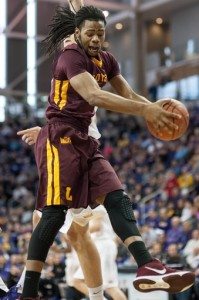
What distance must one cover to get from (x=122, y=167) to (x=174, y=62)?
20.4ft

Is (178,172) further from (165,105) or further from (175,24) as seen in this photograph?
(165,105)

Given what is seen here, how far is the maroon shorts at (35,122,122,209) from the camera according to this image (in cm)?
509

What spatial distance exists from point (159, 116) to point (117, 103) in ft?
1.06

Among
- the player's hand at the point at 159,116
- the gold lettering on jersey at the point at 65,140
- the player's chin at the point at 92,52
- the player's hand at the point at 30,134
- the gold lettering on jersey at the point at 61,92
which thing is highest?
the player's chin at the point at 92,52

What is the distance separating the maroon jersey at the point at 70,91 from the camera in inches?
203

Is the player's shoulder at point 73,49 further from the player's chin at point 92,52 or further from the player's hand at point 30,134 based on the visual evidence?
the player's hand at point 30,134

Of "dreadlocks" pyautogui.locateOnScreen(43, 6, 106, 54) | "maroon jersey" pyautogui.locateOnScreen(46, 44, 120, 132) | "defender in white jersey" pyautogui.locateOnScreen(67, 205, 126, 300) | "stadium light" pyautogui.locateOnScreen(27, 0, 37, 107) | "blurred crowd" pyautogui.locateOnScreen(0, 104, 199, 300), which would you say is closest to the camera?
"maroon jersey" pyautogui.locateOnScreen(46, 44, 120, 132)

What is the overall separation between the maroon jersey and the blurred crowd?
4.23 meters

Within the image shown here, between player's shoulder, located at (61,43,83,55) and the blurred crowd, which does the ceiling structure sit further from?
player's shoulder, located at (61,43,83,55)

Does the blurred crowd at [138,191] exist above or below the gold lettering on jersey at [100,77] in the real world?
below

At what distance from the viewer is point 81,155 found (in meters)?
5.20

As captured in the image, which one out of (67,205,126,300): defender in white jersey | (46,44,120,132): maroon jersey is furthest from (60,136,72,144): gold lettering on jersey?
(67,205,126,300): defender in white jersey

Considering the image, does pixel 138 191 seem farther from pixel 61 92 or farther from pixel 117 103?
pixel 117 103

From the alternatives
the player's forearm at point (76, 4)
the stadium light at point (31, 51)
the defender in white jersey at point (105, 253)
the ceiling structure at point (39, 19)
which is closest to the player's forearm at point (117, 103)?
the player's forearm at point (76, 4)
